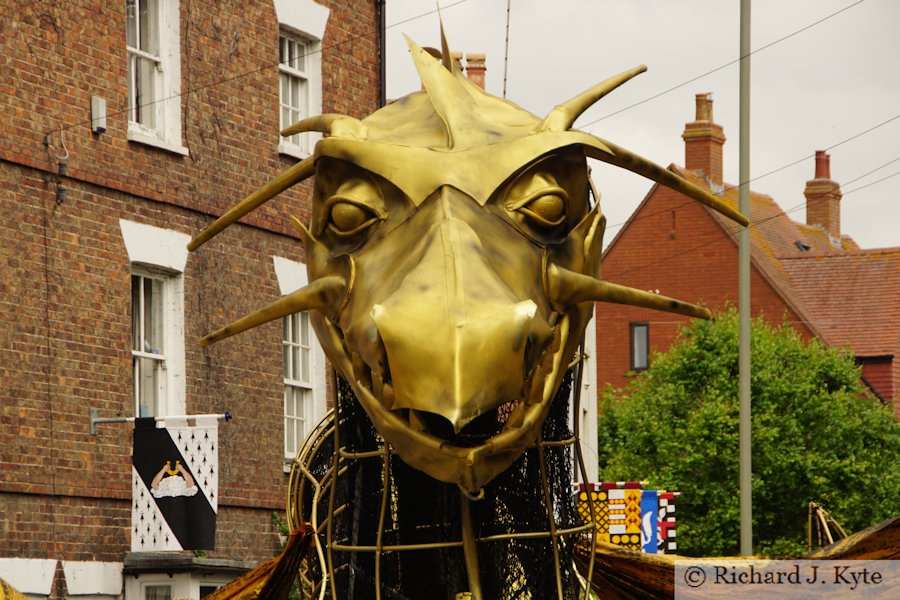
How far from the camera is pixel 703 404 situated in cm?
3878

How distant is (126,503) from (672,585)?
506 inches

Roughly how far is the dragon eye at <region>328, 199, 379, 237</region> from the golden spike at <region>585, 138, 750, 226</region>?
68 cm

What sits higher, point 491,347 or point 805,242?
point 805,242

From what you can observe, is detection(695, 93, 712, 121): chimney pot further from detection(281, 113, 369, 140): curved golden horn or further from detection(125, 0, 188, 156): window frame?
detection(281, 113, 369, 140): curved golden horn

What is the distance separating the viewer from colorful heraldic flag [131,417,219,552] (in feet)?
55.9

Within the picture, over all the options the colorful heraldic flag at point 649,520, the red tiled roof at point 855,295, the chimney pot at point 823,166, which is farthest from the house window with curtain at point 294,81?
the chimney pot at point 823,166

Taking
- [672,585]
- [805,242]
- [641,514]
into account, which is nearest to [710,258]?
[805,242]

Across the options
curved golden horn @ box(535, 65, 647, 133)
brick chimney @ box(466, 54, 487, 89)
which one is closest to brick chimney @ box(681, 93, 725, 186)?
brick chimney @ box(466, 54, 487, 89)

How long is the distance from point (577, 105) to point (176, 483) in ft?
39.5

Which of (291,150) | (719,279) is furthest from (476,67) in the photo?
(719,279)

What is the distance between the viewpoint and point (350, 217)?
545 cm

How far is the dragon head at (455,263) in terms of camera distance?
487cm

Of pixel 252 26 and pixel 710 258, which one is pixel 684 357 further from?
pixel 252 26

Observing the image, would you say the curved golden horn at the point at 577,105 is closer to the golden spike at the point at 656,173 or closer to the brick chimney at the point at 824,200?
the golden spike at the point at 656,173
